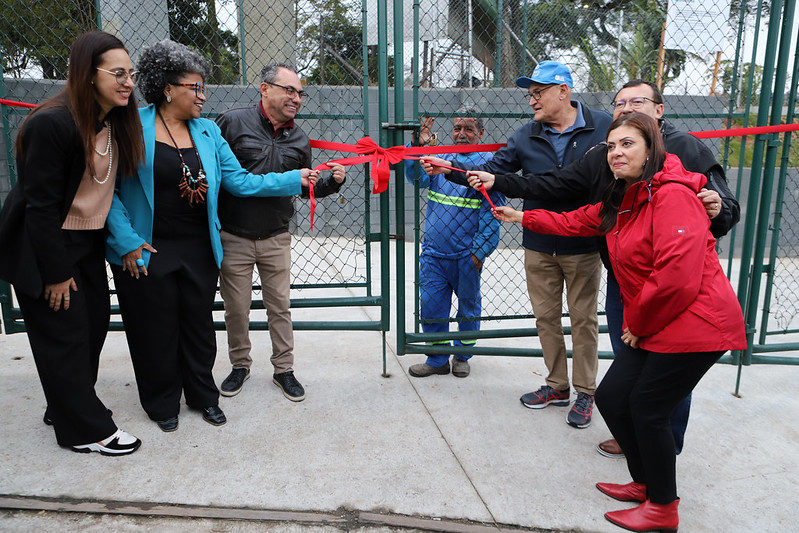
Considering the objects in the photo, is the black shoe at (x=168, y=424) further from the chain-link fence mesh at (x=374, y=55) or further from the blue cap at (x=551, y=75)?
the blue cap at (x=551, y=75)

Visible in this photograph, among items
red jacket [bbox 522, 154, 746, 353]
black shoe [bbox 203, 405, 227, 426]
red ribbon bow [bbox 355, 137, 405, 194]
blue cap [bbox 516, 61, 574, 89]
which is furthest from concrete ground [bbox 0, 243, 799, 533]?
blue cap [bbox 516, 61, 574, 89]

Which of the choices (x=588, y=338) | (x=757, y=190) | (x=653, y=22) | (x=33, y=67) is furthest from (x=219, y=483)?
(x=653, y=22)

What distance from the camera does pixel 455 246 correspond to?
11.6 ft

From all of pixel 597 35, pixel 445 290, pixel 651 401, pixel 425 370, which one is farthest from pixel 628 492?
pixel 597 35

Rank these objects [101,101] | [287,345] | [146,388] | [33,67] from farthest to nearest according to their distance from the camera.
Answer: [33,67]
[287,345]
[146,388]
[101,101]

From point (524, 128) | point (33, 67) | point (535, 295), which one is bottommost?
point (535, 295)

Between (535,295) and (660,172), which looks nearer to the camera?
(660,172)

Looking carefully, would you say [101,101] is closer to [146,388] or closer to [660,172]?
[146,388]

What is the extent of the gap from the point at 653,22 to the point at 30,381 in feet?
24.0

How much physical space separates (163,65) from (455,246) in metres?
1.85

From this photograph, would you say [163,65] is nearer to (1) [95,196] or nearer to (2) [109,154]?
(2) [109,154]

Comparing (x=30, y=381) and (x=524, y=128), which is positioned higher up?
(x=524, y=128)

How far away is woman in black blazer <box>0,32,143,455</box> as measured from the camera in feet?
7.44

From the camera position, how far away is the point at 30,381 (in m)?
3.29
